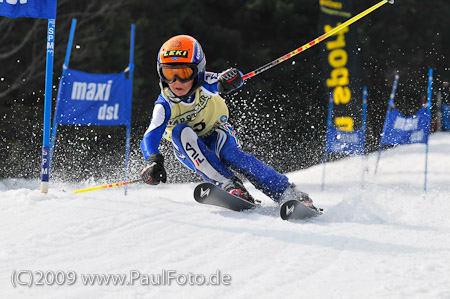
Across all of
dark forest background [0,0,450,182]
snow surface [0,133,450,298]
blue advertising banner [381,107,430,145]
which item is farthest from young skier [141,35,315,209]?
blue advertising banner [381,107,430,145]

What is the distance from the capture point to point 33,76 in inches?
471

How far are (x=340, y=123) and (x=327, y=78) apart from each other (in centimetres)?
135

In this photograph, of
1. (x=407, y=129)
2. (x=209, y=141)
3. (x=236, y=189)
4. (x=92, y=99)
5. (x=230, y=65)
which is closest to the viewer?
(x=236, y=189)

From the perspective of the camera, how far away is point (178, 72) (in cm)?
407

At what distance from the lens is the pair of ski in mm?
3725

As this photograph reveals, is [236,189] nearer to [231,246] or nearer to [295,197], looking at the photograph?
[295,197]

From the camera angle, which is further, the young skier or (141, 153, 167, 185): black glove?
the young skier

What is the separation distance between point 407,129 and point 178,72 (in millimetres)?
4318

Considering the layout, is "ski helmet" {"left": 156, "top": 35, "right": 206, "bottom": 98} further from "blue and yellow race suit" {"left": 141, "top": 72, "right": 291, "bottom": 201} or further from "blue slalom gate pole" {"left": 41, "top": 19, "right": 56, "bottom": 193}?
"blue slalom gate pole" {"left": 41, "top": 19, "right": 56, "bottom": 193}

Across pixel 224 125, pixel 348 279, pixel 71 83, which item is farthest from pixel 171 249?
pixel 71 83

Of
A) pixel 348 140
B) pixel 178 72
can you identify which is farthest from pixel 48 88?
pixel 348 140

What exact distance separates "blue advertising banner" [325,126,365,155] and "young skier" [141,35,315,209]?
12.6ft

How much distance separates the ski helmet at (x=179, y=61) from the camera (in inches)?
158

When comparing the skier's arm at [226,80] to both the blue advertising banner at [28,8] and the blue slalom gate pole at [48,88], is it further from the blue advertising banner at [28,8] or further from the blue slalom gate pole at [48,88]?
the blue advertising banner at [28,8]
